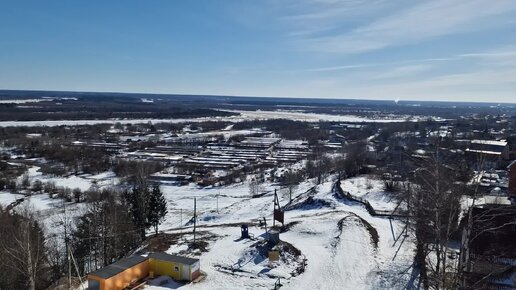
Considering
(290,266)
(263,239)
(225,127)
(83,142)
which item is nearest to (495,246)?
(290,266)

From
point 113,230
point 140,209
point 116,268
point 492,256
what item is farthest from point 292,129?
point 116,268

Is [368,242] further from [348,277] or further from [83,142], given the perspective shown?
[83,142]

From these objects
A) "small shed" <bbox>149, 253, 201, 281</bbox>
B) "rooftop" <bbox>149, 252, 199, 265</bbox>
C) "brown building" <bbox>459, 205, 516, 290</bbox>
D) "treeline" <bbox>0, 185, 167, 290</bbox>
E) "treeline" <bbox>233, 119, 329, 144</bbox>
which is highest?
"brown building" <bbox>459, 205, 516, 290</bbox>

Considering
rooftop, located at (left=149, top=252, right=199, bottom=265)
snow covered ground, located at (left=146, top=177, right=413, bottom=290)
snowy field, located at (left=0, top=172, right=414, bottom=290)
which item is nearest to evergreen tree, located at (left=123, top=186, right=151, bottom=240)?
snow covered ground, located at (left=146, top=177, right=413, bottom=290)

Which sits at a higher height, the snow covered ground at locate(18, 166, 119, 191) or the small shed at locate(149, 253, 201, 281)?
the small shed at locate(149, 253, 201, 281)

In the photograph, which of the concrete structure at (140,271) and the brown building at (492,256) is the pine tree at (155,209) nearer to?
the concrete structure at (140,271)

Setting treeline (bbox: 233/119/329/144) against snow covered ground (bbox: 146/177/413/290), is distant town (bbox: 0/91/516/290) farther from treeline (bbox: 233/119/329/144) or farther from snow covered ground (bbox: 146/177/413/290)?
treeline (bbox: 233/119/329/144)
